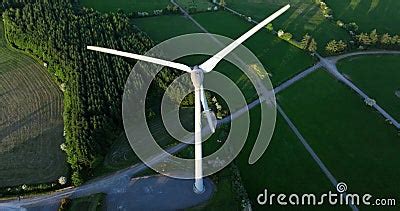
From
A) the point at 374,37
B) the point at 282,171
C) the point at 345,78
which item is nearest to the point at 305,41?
the point at 345,78

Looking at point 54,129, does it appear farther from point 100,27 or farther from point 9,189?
point 100,27

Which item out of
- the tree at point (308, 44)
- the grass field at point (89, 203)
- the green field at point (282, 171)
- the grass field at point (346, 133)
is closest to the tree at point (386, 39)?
the tree at point (308, 44)

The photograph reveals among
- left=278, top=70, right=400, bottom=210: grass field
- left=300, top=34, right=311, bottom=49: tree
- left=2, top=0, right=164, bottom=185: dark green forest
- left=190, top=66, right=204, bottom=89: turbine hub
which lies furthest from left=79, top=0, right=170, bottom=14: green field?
left=190, top=66, right=204, bottom=89: turbine hub

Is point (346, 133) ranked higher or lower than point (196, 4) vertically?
lower

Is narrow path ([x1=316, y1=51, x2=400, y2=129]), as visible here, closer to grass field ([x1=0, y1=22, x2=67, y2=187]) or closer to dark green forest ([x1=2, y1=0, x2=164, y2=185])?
dark green forest ([x1=2, y1=0, x2=164, y2=185])

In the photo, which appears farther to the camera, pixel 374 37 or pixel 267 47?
pixel 374 37

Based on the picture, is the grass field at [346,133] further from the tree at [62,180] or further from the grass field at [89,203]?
the tree at [62,180]

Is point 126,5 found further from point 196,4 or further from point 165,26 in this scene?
point 196,4
